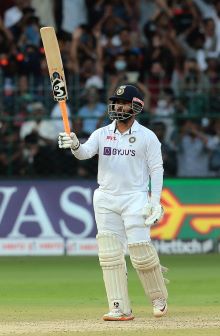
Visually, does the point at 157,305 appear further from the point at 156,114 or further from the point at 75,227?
the point at 156,114

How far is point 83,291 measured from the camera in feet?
38.1

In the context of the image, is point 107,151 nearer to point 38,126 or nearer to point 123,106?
point 123,106

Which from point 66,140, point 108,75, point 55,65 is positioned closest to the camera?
point 66,140

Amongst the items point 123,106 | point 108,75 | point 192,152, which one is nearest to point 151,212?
point 123,106

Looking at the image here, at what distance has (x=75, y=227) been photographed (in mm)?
15758

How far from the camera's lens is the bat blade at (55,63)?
917cm

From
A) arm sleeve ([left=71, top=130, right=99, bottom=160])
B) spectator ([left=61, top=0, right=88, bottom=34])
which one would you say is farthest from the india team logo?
spectator ([left=61, top=0, right=88, bottom=34])

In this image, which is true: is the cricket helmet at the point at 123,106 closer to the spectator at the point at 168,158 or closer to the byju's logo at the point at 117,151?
the byju's logo at the point at 117,151

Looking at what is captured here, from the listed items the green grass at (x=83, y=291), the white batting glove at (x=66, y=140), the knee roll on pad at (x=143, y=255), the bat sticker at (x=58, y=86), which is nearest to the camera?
the white batting glove at (x=66, y=140)

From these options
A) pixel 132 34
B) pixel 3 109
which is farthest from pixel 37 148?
pixel 132 34

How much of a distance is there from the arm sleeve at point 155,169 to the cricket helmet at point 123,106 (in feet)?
0.94

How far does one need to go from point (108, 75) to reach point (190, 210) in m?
2.86

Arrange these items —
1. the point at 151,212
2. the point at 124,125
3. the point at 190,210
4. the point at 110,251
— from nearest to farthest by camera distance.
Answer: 1. the point at 151,212
2. the point at 110,251
3. the point at 124,125
4. the point at 190,210

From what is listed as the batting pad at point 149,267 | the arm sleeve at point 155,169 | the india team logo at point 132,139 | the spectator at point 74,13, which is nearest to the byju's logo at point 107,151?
the india team logo at point 132,139
